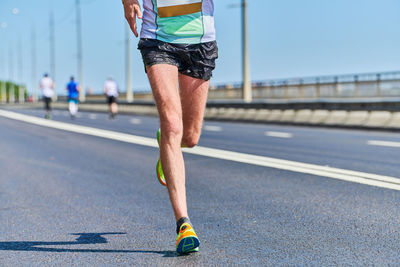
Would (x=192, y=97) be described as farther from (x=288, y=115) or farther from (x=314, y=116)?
(x=288, y=115)

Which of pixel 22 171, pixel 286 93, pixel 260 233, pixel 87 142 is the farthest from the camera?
pixel 286 93

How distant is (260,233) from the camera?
14.0 feet

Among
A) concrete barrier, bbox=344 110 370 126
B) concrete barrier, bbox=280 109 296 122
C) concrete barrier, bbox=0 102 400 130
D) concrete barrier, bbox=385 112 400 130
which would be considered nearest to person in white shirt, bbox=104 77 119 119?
concrete barrier, bbox=0 102 400 130

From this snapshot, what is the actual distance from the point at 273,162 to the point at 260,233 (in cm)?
438

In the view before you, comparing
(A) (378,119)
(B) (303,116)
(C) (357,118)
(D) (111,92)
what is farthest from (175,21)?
(D) (111,92)

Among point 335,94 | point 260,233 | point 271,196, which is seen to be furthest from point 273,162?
point 335,94

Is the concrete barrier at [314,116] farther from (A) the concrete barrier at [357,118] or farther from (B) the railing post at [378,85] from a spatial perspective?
(B) the railing post at [378,85]

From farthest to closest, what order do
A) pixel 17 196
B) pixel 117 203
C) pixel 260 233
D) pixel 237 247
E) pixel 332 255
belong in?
pixel 17 196 < pixel 117 203 < pixel 260 233 < pixel 237 247 < pixel 332 255

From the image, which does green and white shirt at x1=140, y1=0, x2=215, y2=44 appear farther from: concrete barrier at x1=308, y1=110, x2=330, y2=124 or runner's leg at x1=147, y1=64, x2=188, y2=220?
concrete barrier at x1=308, y1=110, x2=330, y2=124

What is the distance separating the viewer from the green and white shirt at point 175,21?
158 inches

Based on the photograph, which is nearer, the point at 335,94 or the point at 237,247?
the point at 237,247

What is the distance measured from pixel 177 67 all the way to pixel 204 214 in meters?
1.47

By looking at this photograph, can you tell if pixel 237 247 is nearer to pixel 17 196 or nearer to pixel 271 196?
pixel 271 196

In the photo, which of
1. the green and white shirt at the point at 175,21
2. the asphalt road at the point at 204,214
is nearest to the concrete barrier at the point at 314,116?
the asphalt road at the point at 204,214
